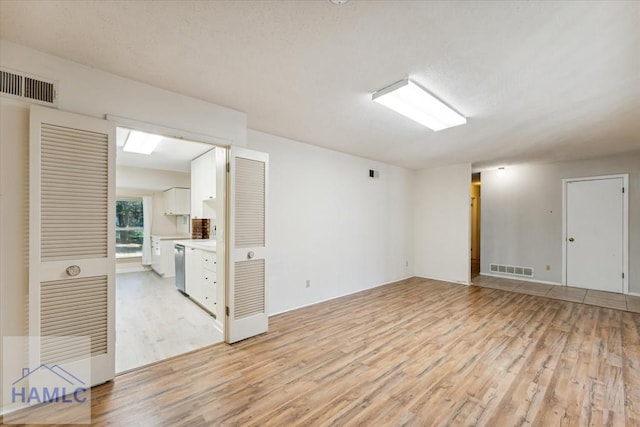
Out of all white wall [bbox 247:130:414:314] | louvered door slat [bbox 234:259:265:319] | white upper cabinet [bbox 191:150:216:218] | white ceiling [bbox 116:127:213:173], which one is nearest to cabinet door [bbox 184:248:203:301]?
white upper cabinet [bbox 191:150:216:218]

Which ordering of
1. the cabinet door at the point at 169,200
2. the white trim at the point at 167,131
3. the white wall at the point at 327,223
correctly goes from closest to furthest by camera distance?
the white trim at the point at 167,131
the white wall at the point at 327,223
the cabinet door at the point at 169,200

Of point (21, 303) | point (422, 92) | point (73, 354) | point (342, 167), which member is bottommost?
point (73, 354)

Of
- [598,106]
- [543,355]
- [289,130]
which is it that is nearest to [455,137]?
[598,106]

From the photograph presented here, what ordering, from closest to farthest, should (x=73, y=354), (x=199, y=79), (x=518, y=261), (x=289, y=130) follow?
(x=73, y=354) → (x=199, y=79) → (x=289, y=130) → (x=518, y=261)

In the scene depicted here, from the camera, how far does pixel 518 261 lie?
6.10 meters

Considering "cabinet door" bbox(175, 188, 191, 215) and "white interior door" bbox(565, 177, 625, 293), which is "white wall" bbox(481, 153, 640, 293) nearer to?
"white interior door" bbox(565, 177, 625, 293)

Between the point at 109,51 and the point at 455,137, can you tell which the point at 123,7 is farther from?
the point at 455,137

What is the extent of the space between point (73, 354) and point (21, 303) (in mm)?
514

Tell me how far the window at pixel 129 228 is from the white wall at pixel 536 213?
9.08m

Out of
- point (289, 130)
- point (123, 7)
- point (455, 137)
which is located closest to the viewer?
point (123, 7)

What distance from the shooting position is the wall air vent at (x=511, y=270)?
5.98m

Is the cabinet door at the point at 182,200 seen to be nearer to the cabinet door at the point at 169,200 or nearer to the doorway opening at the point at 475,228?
the cabinet door at the point at 169,200

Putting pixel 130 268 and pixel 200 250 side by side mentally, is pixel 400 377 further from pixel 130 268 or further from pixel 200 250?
pixel 130 268

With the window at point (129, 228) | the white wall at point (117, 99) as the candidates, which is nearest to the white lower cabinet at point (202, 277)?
the white wall at point (117, 99)
